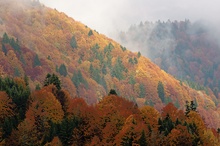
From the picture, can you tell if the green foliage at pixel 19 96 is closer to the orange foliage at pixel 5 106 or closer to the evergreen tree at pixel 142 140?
the orange foliage at pixel 5 106

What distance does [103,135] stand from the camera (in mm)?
105250

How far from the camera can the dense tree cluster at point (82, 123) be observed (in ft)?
331

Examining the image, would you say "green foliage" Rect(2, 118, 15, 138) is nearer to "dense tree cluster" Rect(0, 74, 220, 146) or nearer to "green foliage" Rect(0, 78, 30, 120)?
"dense tree cluster" Rect(0, 74, 220, 146)

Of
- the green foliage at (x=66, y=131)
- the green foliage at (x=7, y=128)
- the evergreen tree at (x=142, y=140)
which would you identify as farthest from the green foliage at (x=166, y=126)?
the green foliage at (x=7, y=128)

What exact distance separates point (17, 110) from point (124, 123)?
3084 centimetres

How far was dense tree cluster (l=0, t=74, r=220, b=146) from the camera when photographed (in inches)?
3967

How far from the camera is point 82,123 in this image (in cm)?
10938

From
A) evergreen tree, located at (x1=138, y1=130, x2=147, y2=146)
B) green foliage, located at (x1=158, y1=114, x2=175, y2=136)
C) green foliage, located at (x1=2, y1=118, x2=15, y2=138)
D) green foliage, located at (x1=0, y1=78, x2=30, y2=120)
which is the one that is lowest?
green foliage, located at (x1=2, y1=118, x2=15, y2=138)

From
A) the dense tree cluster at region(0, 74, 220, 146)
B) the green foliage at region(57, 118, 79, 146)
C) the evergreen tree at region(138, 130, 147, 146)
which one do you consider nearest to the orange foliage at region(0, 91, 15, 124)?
the dense tree cluster at region(0, 74, 220, 146)

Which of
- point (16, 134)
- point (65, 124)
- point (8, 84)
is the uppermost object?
point (8, 84)

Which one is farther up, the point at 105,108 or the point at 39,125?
the point at 105,108

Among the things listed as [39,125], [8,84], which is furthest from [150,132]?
[8,84]

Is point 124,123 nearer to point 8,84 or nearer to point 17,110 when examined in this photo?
point 17,110

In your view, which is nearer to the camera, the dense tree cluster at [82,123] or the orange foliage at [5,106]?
the dense tree cluster at [82,123]
